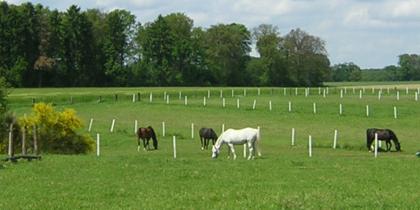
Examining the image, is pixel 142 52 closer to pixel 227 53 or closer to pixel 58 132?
pixel 227 53

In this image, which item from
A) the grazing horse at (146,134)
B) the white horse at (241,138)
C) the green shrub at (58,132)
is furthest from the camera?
the grazing horse at (146,134)

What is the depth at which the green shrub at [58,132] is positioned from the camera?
134 ft

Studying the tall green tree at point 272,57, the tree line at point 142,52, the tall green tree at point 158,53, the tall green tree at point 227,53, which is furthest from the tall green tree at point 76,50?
the tall green tree at point 272,57

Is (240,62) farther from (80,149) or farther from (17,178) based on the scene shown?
(17,178)

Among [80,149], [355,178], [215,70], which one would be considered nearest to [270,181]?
[355,178]

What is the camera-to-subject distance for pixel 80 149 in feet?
135

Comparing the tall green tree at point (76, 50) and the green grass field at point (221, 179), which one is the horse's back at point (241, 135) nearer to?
the green grass field at point (221, 179)

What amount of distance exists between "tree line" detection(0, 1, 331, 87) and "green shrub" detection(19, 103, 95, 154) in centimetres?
8205

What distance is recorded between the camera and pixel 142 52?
14988 cm

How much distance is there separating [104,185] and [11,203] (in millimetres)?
3947

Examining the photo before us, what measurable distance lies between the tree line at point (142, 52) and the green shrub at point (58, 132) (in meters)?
82.1

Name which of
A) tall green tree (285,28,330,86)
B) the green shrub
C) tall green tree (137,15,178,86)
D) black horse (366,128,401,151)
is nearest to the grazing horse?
the green shrub

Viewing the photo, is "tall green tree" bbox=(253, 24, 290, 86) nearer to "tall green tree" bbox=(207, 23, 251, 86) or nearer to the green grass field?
"tall green tree" bbox=(207, 23, 251, 86)

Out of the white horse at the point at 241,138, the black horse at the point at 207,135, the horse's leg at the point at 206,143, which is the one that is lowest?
the horse's leg at the point at 206,143
